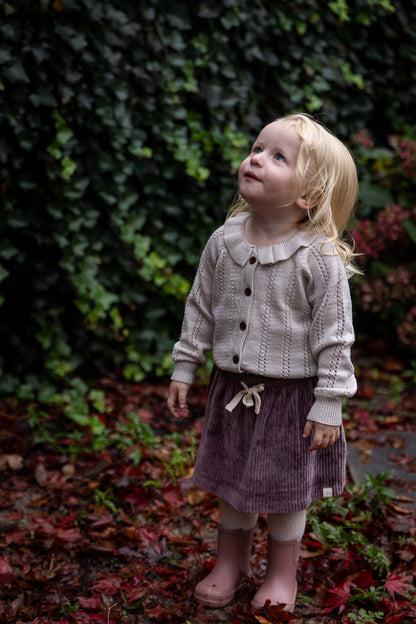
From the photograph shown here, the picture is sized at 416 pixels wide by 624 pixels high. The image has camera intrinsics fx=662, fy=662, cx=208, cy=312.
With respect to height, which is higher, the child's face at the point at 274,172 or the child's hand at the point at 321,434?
the child's face at the point at 274,172

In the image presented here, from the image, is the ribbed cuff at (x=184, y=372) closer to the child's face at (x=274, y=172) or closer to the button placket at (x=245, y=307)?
the button placket at (x=245, y=307)

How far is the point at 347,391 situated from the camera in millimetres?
1931

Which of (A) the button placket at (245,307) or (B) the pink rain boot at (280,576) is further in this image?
(B) the pink rain boot at (280,576)

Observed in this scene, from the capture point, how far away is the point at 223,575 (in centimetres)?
228

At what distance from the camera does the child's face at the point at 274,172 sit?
6.35 feet

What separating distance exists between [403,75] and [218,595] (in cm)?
420

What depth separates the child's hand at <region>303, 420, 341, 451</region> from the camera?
6.36 feet

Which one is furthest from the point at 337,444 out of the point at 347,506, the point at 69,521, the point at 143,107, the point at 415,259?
the point at 415,259

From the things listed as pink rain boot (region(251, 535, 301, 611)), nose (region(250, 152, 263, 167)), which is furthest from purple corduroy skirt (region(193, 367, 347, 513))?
nose (region(250, 152, 263, 167))

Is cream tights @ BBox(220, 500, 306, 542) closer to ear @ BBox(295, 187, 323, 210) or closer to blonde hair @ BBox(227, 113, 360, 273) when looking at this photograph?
blonde hair @ BBox(227, 113, 360, 273)

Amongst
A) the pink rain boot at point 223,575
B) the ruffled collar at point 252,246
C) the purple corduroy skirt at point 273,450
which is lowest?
the pink rain boot at point 223,575

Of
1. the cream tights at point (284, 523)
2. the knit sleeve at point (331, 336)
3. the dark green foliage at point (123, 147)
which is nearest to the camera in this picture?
the knit sleeve at point (331, 336)

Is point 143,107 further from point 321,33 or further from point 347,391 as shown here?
point 347,391

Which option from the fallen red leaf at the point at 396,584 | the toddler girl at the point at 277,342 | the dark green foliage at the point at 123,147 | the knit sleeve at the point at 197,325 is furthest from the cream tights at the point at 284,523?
the dark green foliage at the point at 123,147
